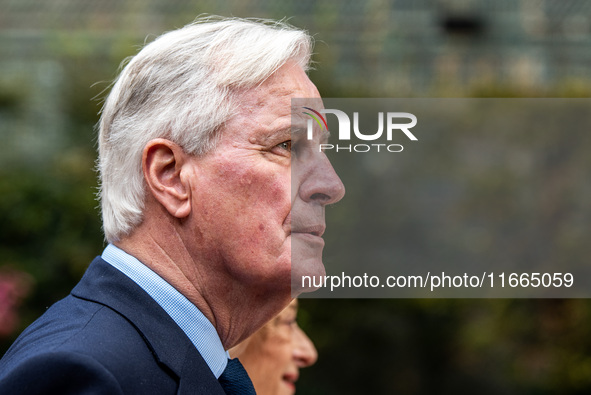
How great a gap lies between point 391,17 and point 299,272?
5966 millimetres

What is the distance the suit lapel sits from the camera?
1.41 m

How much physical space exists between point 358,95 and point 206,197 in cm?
481

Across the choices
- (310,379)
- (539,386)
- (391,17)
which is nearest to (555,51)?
(391,17)

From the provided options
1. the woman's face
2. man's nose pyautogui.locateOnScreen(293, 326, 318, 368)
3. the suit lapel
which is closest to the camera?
the suit lapel

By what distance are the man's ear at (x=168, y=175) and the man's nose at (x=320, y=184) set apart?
29cm

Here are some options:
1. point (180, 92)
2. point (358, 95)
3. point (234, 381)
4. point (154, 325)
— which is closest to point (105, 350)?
point (154, 325)

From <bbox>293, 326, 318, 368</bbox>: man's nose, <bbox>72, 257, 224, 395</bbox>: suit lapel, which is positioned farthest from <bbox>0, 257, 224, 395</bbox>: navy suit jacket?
<bbox>293, 326, 318, 368</bbox>: man's nose

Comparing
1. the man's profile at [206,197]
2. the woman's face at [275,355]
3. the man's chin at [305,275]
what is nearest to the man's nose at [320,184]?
the man's profile at [206,197]

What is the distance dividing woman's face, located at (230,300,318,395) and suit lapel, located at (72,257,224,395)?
0.86 m

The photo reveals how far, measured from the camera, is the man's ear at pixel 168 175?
62.7 inches

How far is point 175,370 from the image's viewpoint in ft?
4.59

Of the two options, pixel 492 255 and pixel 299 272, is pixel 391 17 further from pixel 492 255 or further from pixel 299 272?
pixel 299 272

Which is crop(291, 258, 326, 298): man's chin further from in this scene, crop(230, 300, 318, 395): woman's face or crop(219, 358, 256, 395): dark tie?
crop(230, 300, 318, 395): woman's face

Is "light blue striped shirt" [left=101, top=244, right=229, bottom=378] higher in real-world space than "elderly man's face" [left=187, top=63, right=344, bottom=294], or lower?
lower
